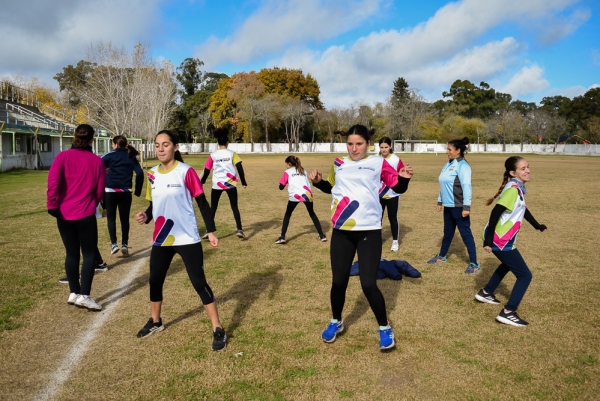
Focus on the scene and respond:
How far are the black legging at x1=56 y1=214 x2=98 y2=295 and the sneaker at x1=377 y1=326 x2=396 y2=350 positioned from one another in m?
3.42

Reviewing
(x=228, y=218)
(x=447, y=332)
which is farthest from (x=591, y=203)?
(x=447, y=332)

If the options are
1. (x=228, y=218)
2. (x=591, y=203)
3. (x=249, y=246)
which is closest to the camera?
(x=249, y=246)

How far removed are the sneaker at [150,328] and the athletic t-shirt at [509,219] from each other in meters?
3.77

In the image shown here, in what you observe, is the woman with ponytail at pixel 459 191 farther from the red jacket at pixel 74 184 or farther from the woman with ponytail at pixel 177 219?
the red jacket at pixel 74 184

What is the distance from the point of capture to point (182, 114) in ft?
281

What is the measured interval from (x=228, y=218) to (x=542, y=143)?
10540cm

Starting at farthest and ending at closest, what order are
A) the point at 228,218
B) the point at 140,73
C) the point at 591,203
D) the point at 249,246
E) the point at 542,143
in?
the point at 542,143 → the point at 140,73 → the point at 591,203 → the point at 228,218 → the point at 249,246

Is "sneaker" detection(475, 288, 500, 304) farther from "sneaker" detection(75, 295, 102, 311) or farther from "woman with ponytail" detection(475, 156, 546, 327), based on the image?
"sneaker" detection(75, 295, 102, 311)

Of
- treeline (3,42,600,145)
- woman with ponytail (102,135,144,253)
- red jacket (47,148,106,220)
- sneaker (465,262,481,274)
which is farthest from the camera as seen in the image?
treeline (3,42,600,145)

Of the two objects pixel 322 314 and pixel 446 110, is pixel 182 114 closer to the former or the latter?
pixel 446 110

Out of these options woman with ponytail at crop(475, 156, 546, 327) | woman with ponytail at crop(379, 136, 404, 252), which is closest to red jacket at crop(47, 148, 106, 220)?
woman with ponytail at crop(379, 136, 404, 252)

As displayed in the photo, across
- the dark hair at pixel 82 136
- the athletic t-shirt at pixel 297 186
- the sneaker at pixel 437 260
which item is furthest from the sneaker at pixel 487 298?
the dark hair at pixel 82 136

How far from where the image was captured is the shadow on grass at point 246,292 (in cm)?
495

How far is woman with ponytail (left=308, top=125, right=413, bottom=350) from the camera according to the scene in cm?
404
